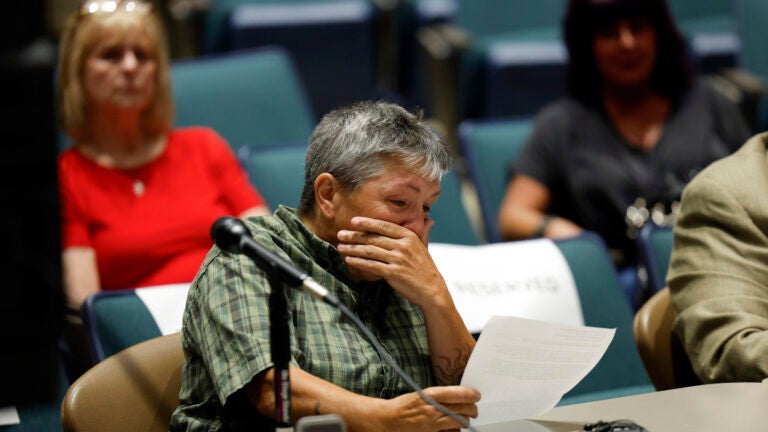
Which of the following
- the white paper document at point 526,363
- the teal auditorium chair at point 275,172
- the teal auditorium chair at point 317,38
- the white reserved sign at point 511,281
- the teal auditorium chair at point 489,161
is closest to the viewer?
the white paper document at point 526,363

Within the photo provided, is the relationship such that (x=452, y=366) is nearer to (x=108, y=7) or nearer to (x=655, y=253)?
(x=655, y=253)

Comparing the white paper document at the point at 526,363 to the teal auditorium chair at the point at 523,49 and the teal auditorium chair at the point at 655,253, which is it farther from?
the teal auditorium chair at the point at 523,49

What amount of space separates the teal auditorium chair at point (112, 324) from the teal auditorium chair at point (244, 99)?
1.28 meters

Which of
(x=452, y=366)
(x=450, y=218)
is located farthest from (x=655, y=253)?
(x=452, y=366)

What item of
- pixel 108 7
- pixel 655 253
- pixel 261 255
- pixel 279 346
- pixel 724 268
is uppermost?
pixel 108 7

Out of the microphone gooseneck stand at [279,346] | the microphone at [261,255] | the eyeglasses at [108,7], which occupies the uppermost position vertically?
the eyeglasses at [108,7]

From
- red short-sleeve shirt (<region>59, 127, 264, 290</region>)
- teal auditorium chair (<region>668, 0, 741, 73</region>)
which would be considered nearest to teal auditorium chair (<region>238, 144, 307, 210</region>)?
red short-sleeve shirt (<region>59, 127, 264, 290</region>)

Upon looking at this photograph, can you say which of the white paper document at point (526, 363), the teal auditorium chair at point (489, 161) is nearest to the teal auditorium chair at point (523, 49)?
the teal auditorium chair at point (489, 161)

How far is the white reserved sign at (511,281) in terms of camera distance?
2.29m

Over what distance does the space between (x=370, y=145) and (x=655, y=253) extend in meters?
0.97

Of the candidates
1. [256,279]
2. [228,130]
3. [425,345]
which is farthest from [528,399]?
[228,130]

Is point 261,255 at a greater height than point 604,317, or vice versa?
point 261,255

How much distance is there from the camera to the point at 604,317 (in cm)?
241

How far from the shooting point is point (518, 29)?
14.6 ft
